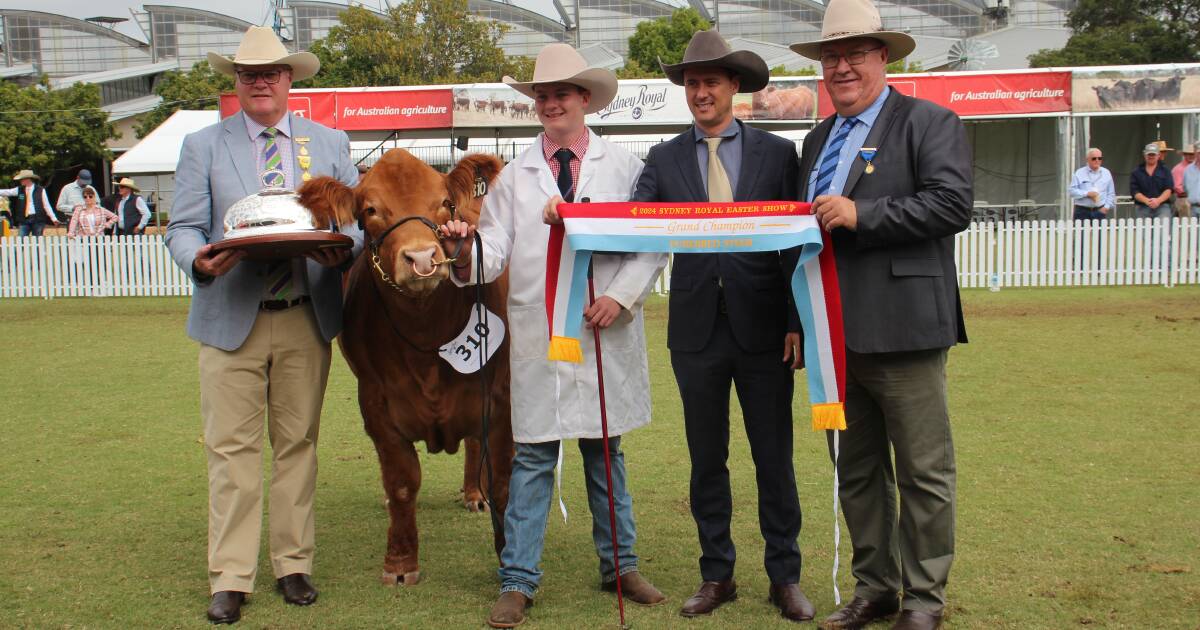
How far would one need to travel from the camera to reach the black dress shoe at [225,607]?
436cm

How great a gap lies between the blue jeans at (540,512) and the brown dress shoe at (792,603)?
25.6 inches

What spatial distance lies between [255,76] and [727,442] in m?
2.64

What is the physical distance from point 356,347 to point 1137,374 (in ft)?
24.1

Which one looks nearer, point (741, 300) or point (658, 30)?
point (741, 300)

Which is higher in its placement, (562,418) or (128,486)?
(562,418)

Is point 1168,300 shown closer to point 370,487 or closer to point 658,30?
point 370,487

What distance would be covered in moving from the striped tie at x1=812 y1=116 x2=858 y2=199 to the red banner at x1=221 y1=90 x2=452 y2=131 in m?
19.3

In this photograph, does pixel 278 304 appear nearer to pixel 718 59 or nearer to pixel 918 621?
pixel 718 59

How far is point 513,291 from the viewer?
462 cm

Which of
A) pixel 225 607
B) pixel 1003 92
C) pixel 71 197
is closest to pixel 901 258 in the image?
pixel 225 607

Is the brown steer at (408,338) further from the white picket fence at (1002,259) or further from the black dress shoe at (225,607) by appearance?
the white picket fence at (1002,259)

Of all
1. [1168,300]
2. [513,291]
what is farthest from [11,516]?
[1168,300]

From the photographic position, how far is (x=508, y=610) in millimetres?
4305

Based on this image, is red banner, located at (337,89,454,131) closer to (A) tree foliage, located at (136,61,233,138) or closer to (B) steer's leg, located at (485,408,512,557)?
(B) steer's leg, located at (485,408,512,557)
